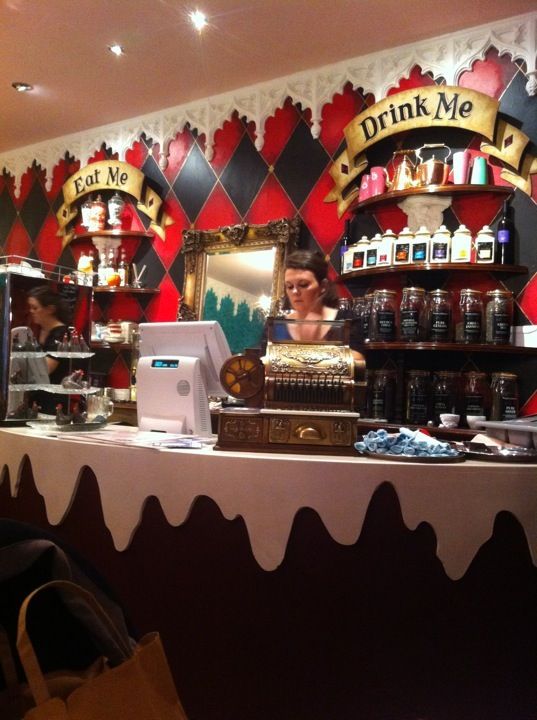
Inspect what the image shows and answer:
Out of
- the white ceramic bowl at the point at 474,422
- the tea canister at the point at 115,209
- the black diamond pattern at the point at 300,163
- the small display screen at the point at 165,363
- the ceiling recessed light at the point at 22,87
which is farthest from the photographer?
the tea canister at the point at 115,209

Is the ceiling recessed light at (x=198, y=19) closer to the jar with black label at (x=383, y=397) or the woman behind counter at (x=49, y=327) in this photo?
the woman behind counter at (x=49, y=327)

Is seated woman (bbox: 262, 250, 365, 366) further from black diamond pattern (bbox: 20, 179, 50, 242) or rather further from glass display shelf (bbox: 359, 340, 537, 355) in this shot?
black diamond pattern (bbox: 20, 179, 50, 242)

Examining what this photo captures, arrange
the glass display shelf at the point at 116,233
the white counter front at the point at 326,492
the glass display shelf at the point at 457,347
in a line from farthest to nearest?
the glass display shelf at the point at 116,233 → the glass display shelf at the point at 457,347 → the white counter front at the point at 326,492

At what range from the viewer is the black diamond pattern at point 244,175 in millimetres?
4586

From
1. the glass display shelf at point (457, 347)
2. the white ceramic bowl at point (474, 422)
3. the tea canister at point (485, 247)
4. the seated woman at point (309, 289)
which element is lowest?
the white ceramic bowl at point (474, 422)

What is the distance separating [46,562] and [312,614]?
3.00 ft

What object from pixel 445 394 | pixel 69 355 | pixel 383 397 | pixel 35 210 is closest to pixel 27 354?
pixel 69 355

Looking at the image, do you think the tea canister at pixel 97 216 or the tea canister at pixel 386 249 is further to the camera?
the tea canister at pixel 97 216

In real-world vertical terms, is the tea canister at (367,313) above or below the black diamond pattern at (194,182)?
below

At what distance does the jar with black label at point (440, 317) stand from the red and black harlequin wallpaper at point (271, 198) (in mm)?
205

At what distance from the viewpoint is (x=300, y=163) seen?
4.40 metres

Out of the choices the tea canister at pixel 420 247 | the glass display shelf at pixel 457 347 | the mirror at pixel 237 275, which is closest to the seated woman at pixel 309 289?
the glass display shelf at pixel 457 347

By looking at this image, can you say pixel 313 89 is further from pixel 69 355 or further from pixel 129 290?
pixel 69 355

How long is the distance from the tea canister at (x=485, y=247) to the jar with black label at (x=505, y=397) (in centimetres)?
65
